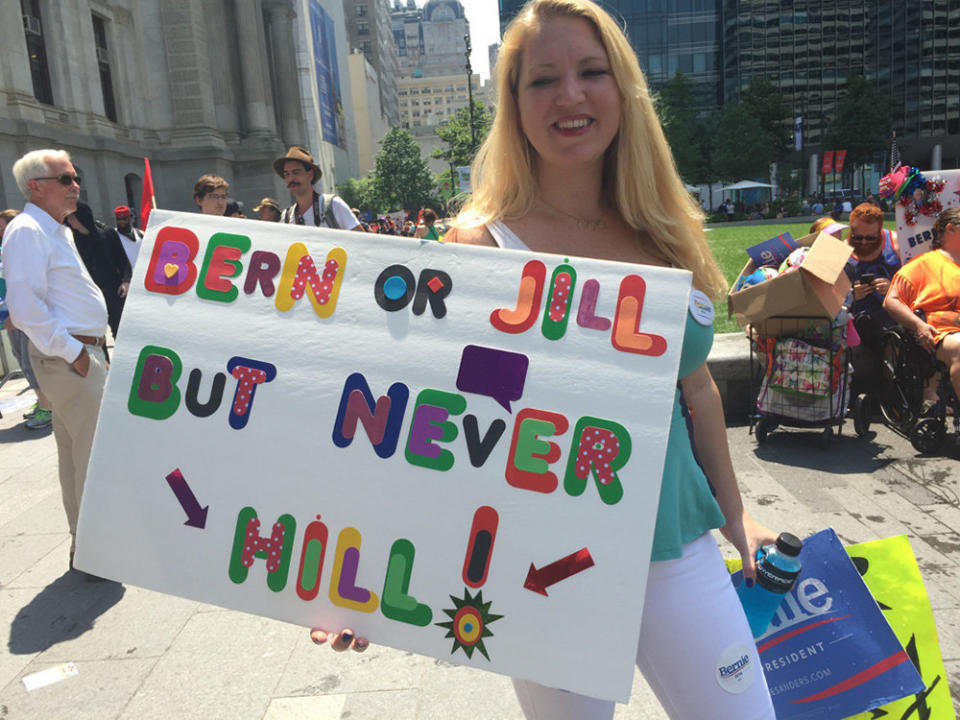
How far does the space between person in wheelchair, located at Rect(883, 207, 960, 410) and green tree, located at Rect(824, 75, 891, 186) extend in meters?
54.2

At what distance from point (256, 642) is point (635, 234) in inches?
92.6

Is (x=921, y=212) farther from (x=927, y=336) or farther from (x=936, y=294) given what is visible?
(x=927, y=336)

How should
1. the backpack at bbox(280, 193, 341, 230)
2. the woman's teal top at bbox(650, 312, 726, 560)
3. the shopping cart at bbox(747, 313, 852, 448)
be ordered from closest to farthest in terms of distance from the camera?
the woman's teal top at bbox(650, 312, 726, 560)
the shopping cart at bbox(747, 313, 852, 448)
the backpack at bbox(280, 193, 341, 230)

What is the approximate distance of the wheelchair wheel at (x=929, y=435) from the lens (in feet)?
15.6

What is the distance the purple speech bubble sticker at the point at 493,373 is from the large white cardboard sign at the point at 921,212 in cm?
543

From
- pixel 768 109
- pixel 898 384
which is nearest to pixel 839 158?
pixel 768 109

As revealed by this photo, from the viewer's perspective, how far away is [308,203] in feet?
17.6

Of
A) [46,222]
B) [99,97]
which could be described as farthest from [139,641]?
[99,97]

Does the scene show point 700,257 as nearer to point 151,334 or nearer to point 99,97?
point 151,334

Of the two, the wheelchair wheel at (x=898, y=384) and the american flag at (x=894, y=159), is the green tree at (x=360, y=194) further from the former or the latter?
the wheelchair wheel at (x=898, y=384)

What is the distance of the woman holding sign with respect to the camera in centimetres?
141

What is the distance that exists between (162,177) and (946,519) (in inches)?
1154

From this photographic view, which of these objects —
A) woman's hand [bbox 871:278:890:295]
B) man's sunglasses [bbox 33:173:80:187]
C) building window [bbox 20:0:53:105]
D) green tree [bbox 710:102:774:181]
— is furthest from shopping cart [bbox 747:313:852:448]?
green tree [bbox 710:102:774:181]

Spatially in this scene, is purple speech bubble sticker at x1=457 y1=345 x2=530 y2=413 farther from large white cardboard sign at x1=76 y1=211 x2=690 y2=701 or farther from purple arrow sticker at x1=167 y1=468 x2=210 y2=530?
purple arrow sticker at x1=167 y1=468 x2=210 y2=530
